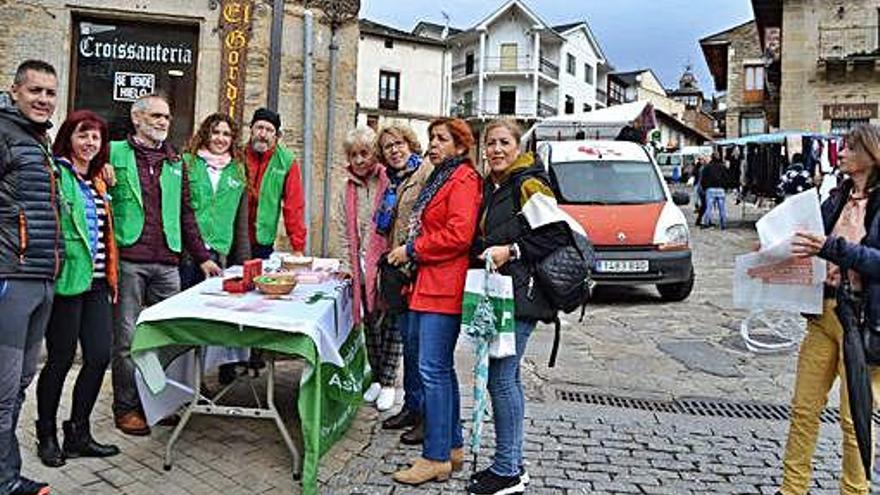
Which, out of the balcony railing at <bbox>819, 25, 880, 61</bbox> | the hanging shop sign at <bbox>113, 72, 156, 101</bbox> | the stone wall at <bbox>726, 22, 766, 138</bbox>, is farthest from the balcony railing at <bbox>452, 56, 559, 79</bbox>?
the hanging shop sign at <bbox>113, 72, 156, 101</bbox>

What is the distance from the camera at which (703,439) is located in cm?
479

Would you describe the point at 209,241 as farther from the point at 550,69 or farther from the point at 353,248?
the point at 550,69

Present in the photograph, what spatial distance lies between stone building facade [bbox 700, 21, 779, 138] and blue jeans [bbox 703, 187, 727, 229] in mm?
21046

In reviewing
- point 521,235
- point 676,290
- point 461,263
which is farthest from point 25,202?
point 676,290

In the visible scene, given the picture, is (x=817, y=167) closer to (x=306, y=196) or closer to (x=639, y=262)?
(x=639, y=262)

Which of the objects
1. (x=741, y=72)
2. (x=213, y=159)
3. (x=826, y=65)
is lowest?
(x=213, y=159)

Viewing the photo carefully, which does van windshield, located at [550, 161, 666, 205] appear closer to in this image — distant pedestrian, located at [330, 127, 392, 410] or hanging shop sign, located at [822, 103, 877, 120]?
distant pedestrian, located at [330, 127, 392, 410]

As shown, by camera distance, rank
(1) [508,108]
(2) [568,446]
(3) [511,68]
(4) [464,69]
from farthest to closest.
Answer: (4) [464,69], (1) [508,108], (3) [511,68], (2) [568,446]

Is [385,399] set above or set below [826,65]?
below

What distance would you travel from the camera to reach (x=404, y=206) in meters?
4.58

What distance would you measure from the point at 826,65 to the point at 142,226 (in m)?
28.2

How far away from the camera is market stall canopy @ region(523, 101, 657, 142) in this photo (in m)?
19.2

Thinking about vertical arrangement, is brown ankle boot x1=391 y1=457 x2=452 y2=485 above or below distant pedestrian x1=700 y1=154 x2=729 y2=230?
below

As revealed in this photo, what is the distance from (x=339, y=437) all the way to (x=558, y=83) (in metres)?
56.1
